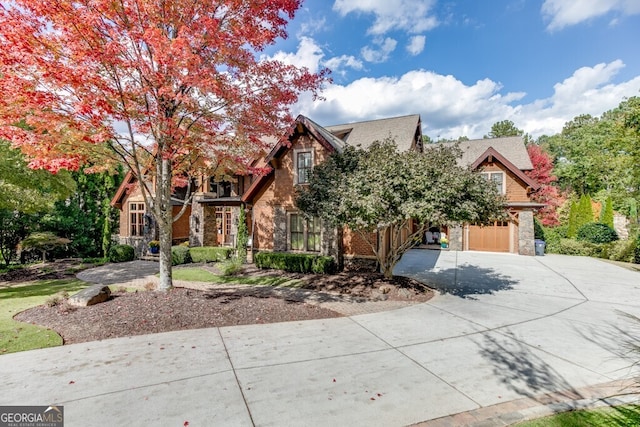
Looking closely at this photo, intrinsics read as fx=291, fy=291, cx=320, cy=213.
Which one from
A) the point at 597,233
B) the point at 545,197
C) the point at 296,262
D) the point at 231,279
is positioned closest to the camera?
the point at 231,279

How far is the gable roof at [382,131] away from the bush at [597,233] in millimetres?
13967

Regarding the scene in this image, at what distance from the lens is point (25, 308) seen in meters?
8.41

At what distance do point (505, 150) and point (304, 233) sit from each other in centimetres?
2007

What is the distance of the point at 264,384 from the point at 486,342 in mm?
4761

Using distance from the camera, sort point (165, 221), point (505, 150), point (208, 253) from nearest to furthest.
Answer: point (165, 221)
point (208, 253)
point (505, 150)

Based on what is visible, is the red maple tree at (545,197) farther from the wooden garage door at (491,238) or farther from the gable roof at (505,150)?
the wooden garage door at (491,238)

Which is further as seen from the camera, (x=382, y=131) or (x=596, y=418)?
(x=382, y=131)

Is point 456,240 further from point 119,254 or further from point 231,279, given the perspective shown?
point 119,254

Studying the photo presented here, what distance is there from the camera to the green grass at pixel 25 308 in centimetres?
589

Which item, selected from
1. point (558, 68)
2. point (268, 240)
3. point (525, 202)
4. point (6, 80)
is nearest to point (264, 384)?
point (6, 80)

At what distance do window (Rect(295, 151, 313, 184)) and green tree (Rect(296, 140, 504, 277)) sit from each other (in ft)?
16.8

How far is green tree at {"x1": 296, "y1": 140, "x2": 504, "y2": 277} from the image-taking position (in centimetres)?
863

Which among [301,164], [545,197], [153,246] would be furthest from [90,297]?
[545,197]

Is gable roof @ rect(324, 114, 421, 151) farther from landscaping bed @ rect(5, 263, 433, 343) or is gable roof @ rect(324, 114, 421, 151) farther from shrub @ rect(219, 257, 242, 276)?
landscaping bed @ rect(5, 263, 433, 343)
